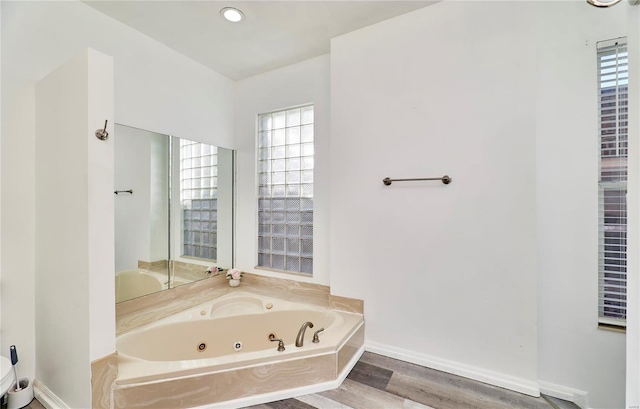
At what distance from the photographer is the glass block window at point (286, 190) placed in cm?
247

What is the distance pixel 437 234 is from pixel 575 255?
0.74 metres

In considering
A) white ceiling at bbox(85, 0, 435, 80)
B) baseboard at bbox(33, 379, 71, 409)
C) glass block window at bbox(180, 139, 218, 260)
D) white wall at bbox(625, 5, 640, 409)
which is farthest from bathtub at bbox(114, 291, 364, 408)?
white ceiling at bbox(85, 0, 435, 80)

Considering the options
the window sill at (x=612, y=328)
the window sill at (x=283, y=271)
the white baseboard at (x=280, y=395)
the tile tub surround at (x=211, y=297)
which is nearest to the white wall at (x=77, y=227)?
the tile tub surround at (x=211, y=297)

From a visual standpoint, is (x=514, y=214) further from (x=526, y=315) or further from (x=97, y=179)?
(x=97, y=179)

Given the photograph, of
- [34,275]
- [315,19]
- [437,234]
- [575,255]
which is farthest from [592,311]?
[34,275]

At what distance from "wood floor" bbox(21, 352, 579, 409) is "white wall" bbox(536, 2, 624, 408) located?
0.76 feet

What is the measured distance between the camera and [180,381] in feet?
4.46

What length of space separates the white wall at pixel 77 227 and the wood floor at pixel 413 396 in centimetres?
47

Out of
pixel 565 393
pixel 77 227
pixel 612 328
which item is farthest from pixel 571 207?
pixel 77 227

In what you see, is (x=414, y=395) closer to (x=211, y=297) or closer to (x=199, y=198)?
(x=211, y=297)

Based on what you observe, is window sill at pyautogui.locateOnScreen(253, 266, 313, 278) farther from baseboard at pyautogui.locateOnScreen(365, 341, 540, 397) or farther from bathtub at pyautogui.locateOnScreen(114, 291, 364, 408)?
baseboard at pyautogui.locateOnScreen(365, 341, 540, 397)

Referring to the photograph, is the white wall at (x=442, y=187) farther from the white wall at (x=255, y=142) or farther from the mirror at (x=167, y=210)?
the mirror at (x=167, y=210)

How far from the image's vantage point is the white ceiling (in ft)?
5.75

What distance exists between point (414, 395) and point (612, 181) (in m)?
1.65
